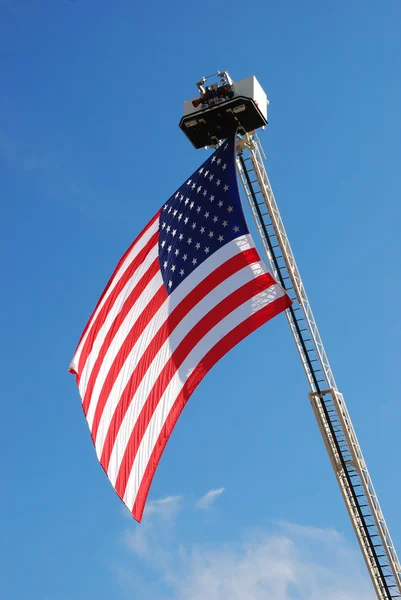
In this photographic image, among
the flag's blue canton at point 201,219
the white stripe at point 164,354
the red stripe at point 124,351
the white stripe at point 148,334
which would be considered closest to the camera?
the white stripe at point 164,354

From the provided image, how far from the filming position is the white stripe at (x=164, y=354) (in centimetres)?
2283

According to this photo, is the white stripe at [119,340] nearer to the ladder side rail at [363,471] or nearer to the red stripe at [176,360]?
the red stripe at [176,360]

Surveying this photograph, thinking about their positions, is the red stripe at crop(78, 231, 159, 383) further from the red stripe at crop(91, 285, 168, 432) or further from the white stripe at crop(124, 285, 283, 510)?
the white stripe at crop(124, 285, 283, 510)

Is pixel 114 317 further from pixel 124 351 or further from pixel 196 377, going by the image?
pixel 196 377

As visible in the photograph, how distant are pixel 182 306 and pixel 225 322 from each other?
66.2 inches

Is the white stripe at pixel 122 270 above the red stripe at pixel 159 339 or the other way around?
above

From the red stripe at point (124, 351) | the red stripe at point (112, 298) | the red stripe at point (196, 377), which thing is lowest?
the red stripe at point (196, 377)

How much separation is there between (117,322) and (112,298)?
44.4 inches

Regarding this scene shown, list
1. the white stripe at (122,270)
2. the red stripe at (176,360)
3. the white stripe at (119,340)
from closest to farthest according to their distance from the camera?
the red stripe at (176,360)
the white stripe at (119,340)
the white stripe at (122,270)

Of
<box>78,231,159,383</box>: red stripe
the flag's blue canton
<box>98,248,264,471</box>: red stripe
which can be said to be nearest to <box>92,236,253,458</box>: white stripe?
<box>98,248,264,471</box>: red stripe

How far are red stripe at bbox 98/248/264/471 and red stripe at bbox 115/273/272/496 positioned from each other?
0.66 meters

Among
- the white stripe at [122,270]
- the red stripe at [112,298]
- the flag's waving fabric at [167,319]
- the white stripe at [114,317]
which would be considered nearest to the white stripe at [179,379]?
the flag's waving fabric at [167,319]

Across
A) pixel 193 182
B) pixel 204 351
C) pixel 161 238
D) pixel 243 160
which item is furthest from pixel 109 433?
pixel 243 160

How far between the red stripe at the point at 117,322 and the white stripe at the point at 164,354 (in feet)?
6.86
